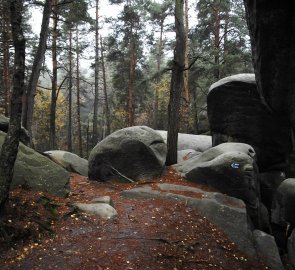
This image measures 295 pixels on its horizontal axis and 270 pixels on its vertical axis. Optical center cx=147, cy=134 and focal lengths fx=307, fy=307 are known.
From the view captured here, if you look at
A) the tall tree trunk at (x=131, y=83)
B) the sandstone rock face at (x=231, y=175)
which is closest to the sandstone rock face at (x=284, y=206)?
the sandstone rock face at (x=231, y=175)

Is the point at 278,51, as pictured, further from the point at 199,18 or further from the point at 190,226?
the point at 199,18

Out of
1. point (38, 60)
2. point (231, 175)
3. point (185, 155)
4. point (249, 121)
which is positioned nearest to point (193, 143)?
point (185, 155)

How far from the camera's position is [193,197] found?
830 cm

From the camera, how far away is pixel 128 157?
32.7ft

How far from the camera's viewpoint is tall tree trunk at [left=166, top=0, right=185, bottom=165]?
11.4 m

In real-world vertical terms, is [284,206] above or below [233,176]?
below

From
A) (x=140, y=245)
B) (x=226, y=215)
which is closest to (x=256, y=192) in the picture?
(x=226, y=215)

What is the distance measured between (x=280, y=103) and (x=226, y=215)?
9.75ft

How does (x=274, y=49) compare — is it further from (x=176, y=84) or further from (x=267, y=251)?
(x=176, y=84)

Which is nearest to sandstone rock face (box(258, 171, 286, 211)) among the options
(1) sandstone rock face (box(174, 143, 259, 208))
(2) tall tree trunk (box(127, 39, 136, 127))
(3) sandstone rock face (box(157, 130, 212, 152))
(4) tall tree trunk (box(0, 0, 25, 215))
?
(1) sandstone rock face (box(174, 143, 259, 208))

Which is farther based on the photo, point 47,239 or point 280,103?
point 280,103

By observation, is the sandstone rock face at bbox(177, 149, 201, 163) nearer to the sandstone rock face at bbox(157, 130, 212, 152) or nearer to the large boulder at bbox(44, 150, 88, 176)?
the sandstone rock face at bbox(157, 130, 212, 152)

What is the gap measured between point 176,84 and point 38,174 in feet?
20.4

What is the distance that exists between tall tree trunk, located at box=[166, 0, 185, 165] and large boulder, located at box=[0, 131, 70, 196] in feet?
15.9
